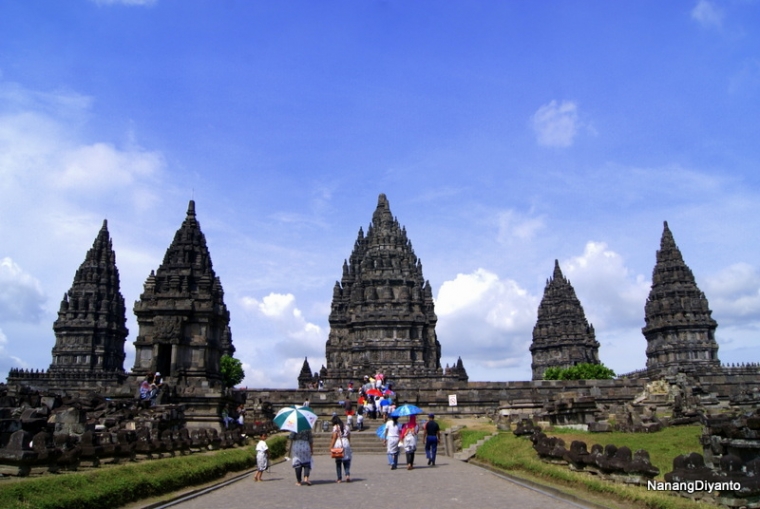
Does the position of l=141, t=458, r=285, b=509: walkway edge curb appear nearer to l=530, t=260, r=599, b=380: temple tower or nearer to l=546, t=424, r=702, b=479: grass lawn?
l=546, t=424, r=702, b=479: grass lawn

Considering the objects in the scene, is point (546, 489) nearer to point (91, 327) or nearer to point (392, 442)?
point (392, 442)

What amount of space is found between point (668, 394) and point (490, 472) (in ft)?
70.8

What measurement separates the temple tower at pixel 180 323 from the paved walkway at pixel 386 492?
77.0 feet

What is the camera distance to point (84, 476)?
12734mm

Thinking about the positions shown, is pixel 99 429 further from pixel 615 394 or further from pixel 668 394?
pixel 615 394

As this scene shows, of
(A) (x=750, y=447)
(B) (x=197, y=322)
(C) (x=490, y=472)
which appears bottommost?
(C) (x=490, y=472)

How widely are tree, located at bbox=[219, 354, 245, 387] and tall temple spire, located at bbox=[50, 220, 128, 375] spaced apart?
1265cm

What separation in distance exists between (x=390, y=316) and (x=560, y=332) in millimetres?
32633

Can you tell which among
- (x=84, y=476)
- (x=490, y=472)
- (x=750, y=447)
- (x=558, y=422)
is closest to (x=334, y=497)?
(x=84, y=476)

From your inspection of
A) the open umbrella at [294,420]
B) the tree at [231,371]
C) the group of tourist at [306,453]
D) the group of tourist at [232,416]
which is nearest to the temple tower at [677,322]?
the tree at [231,371]

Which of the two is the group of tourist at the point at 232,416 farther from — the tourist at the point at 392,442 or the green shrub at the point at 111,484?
the green shrub at the point at 111,484

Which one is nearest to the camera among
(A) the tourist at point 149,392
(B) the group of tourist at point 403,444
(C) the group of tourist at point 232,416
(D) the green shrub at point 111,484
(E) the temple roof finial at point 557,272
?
(D) the green shrub at point 111,484

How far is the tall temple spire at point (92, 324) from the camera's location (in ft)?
277

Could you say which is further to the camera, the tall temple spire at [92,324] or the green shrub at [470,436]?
the tall temple spire at [92,324]
